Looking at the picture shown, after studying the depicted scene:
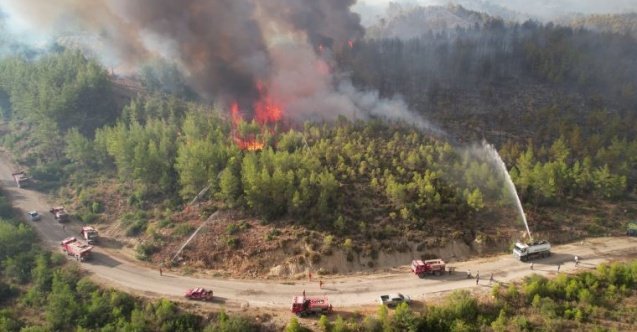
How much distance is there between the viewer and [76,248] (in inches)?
1663

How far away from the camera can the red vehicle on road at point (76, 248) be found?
1647 inches

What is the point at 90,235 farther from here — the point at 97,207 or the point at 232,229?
the point at 232,229

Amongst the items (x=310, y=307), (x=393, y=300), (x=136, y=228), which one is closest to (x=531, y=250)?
(x=393, y=300)

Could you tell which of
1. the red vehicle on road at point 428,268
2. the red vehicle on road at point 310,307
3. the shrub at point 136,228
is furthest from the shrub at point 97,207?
the red vehicle on road at point 428,268

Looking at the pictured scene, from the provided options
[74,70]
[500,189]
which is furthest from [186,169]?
[74,70]

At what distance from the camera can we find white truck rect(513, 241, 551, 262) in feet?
128

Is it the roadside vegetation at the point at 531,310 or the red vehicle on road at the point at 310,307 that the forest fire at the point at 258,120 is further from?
the roadside vegetation at the point at 531,310

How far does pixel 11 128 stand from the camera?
73812 millimetres

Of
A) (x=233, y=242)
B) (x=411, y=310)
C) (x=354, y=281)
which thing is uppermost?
(x=233, y=242)

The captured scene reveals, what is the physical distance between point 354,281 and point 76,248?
2598cm

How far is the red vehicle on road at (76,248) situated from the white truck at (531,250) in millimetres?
38685

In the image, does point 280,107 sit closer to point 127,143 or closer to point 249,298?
point 127,143

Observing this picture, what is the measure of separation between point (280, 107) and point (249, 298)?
123 ft

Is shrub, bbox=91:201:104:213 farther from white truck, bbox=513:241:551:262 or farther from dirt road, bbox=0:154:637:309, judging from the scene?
white truck, bbox=513:241:551:262
